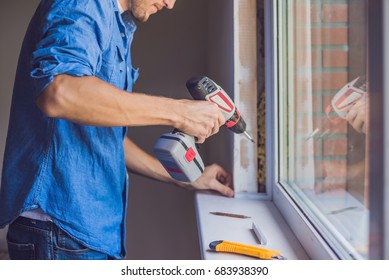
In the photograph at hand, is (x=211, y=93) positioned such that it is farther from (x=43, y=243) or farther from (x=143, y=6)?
(x=43, y=243)

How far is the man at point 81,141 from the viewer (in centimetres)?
95

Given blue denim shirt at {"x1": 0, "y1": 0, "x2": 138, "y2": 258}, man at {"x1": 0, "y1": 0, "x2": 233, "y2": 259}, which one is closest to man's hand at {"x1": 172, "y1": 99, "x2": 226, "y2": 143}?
man at {"x1": 0, "y1": 0, "x2": 233, "y2": 259}

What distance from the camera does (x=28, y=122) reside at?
1.12 m

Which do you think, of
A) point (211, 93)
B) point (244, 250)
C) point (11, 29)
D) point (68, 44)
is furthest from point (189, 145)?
point (11, 29)

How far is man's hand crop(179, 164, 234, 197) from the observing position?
1.57 meters

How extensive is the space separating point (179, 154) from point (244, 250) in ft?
Result: 0.85

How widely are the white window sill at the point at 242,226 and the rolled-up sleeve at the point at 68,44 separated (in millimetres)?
464

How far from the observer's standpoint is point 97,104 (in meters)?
0.94

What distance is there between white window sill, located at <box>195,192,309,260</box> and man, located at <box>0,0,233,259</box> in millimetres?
234

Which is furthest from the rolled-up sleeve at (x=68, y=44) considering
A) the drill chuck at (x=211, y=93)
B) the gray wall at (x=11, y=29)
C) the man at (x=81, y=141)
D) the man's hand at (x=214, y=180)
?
the gray wall at (x=11, y=29)

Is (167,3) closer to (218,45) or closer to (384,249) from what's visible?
(218,45)

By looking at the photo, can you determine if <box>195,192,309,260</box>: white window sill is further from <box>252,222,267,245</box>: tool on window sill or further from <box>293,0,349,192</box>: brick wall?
<box>293,0,349,192</box>: brick wall

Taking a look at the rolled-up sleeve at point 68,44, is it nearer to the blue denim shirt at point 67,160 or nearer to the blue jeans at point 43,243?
the blue denim shirt at point 67,160

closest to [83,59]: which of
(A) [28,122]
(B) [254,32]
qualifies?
(A) [28,122]
